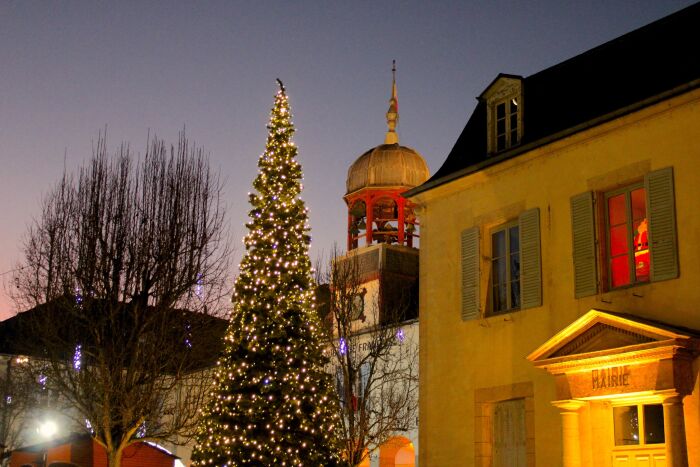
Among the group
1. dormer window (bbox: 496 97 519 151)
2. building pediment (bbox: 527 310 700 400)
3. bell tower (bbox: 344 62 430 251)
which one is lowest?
building pediment (bbox: 527 310 700 400)

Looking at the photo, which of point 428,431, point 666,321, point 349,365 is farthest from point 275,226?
point 349,365

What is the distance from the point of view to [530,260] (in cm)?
1399

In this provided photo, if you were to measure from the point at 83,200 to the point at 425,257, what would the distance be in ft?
33.9

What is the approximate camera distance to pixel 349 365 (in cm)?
2680

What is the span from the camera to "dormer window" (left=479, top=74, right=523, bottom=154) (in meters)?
15.3

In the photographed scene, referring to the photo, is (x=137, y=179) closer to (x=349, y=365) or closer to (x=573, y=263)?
(x=349, y=365)

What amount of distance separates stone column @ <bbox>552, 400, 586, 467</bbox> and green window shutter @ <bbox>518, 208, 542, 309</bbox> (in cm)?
174

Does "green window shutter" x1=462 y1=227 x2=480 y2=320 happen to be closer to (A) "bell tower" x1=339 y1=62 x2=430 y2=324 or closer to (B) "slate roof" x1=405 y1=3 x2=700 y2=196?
(B) "slate roof" x1=405 y1=3 x2=700 y2=196

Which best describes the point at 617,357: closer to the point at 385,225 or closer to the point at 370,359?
the point at 370,359

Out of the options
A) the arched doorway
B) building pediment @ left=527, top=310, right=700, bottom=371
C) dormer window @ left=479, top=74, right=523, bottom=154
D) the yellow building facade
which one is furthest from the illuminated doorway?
the arched doorway

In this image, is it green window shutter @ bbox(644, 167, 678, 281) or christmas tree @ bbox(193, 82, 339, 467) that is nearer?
green window shutter @ bbox(644, 167, 678, 281)

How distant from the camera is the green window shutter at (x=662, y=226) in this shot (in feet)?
38.7

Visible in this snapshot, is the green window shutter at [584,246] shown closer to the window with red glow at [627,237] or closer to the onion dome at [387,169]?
the window with red glow at [627,237]

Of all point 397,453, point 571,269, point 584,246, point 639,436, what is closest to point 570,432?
point 639,436
